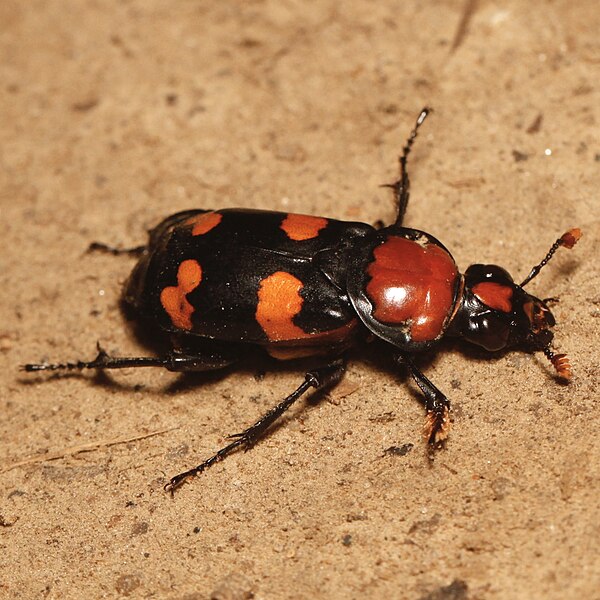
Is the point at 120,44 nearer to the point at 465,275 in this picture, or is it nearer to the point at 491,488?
the point at 465,275

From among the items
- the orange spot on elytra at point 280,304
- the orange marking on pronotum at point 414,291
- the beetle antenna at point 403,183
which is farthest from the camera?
the beetle antenna at point 403,183

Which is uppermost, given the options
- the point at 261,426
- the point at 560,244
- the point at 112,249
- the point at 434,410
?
the point at 560,244

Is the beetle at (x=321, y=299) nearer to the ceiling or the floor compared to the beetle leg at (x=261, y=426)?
nearer to the ceiling

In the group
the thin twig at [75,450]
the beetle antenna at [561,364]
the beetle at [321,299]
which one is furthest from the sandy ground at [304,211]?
the beetle at [321,299]

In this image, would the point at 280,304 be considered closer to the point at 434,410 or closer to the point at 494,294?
the point at 434,410

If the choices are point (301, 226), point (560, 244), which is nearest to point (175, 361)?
point (301, 226)

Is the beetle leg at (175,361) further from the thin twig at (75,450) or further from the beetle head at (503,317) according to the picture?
the beetle head at (503,317)

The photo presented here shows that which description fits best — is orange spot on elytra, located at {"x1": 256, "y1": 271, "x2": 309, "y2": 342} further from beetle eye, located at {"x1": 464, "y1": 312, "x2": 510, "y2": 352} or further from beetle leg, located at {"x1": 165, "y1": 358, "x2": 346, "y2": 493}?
beetle eye, located at {"x1": 464, "y1": 312, "x2": 510, "y2": 352}
